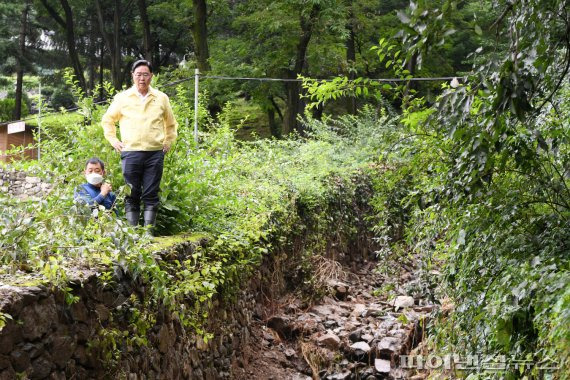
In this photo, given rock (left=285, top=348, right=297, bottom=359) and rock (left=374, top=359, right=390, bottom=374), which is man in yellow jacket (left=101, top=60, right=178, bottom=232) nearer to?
rock (left=285, top=348, right=297, bottom=359)

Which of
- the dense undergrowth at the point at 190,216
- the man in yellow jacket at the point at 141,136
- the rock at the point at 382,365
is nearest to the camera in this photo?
the dense undergrowth at the point at 190,216

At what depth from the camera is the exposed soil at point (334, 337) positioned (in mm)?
8125

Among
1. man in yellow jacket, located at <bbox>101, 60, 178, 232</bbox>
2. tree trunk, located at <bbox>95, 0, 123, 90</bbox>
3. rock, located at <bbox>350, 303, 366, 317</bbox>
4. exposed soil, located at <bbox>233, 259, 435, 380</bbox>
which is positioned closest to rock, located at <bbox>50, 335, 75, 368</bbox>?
man in yellow jacket, located at <bbox>101, 60, 178, 232</bbox>

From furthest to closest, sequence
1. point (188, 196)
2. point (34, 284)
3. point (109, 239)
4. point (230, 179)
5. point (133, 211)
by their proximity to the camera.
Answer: point (230, 179)
point (188, 196)
point (133, 211)
point (109, 239)
point (34, 284)

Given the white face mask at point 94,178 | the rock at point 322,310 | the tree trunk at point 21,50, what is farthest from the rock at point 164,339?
the tree trunk at point 21,50

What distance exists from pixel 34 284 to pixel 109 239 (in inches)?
35.5

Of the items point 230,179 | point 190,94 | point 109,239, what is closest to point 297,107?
point 190,94

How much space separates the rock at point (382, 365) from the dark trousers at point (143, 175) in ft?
10.7

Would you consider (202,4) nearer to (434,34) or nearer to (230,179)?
(230,179)

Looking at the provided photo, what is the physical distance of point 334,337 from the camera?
348 inches

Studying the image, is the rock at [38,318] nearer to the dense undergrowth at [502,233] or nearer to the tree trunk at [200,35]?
the dense undergrowth at [502,233]

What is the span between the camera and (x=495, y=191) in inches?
173

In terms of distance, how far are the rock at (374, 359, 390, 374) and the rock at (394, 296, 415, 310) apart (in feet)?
5.66

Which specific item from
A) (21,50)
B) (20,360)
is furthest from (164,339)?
(21,50)
